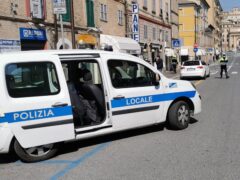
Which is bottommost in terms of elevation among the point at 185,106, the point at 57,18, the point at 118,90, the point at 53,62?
the point at 185,106

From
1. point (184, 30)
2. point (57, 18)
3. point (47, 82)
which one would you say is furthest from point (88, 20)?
point (184, 30)

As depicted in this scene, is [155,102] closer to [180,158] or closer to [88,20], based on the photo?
[180,158]

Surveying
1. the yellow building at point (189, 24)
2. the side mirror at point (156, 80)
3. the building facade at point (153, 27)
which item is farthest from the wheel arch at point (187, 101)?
the yellow building at point (189, 24)

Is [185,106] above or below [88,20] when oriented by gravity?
below

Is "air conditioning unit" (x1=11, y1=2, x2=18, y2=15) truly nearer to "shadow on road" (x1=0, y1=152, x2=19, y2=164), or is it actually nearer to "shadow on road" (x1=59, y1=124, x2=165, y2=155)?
"shadow on road" (x1=59, y1=124, x2=165, y2=155)

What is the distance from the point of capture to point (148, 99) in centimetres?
698

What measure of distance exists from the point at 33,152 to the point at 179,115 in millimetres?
3289

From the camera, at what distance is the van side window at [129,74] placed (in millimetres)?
6566

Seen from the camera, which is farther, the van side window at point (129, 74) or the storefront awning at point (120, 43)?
the storefront awning at point (120, 43)

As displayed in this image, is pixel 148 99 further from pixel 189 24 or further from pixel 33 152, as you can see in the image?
pixel 189 24

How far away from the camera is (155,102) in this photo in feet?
23.3

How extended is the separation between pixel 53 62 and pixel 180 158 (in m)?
2.56

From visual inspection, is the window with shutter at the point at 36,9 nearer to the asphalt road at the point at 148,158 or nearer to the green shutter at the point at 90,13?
the green shutter at the point at 90,13

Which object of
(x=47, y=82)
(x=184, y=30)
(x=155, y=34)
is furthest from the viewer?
(x=184, y=30)
